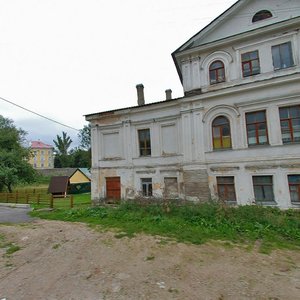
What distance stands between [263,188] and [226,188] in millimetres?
1841

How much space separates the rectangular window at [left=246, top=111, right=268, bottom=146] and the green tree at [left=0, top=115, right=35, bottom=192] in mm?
22943

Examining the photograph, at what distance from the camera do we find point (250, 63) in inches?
469

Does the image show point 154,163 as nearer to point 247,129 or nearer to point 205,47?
point 247,129

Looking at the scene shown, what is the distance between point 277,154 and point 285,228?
405 centimetres

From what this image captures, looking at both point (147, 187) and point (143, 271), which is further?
point (147, 187)

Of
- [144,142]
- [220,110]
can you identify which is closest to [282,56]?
[220,110]

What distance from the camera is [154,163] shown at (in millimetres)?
14195

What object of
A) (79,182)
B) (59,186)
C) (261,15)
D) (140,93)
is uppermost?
(261,15)

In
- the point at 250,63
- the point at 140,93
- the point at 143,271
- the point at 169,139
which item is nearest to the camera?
the point at 143,271

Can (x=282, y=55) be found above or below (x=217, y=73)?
above

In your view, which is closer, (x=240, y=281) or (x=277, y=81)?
(x=240, y=281)

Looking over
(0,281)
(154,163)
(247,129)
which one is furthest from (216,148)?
(0,281)

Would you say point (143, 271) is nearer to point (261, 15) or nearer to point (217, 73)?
point (217, 73)

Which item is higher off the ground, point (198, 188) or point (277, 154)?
point (277, 154)
